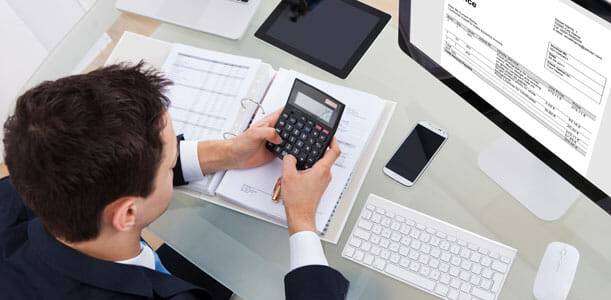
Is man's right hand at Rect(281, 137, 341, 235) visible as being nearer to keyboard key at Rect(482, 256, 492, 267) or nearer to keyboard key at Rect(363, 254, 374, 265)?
keyboard key at Rect(363, 254, 374, 265)

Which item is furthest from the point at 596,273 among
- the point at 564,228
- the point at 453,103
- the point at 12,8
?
the point at 12,8

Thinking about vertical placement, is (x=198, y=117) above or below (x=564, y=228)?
above

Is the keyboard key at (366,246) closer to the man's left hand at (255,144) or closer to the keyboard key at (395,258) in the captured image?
the keyboard key at (395,258)

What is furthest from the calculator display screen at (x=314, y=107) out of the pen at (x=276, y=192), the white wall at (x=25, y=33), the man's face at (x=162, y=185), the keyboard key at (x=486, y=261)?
the white wall at (x=25, y=33)

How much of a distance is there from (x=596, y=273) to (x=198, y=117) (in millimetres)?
763

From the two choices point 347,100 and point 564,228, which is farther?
point 347,100

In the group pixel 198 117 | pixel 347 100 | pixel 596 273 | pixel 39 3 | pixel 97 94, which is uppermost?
pixel 39 3

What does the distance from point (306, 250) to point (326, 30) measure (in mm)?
513

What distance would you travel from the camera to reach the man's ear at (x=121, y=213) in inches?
28.6

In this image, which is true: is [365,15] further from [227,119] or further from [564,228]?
[564,228]

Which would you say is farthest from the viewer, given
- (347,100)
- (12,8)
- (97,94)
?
(12,8)

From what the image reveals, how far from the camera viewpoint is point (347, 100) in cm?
99

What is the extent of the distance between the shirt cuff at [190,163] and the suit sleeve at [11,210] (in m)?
0.27

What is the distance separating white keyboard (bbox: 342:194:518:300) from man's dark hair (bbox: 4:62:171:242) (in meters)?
0.38
